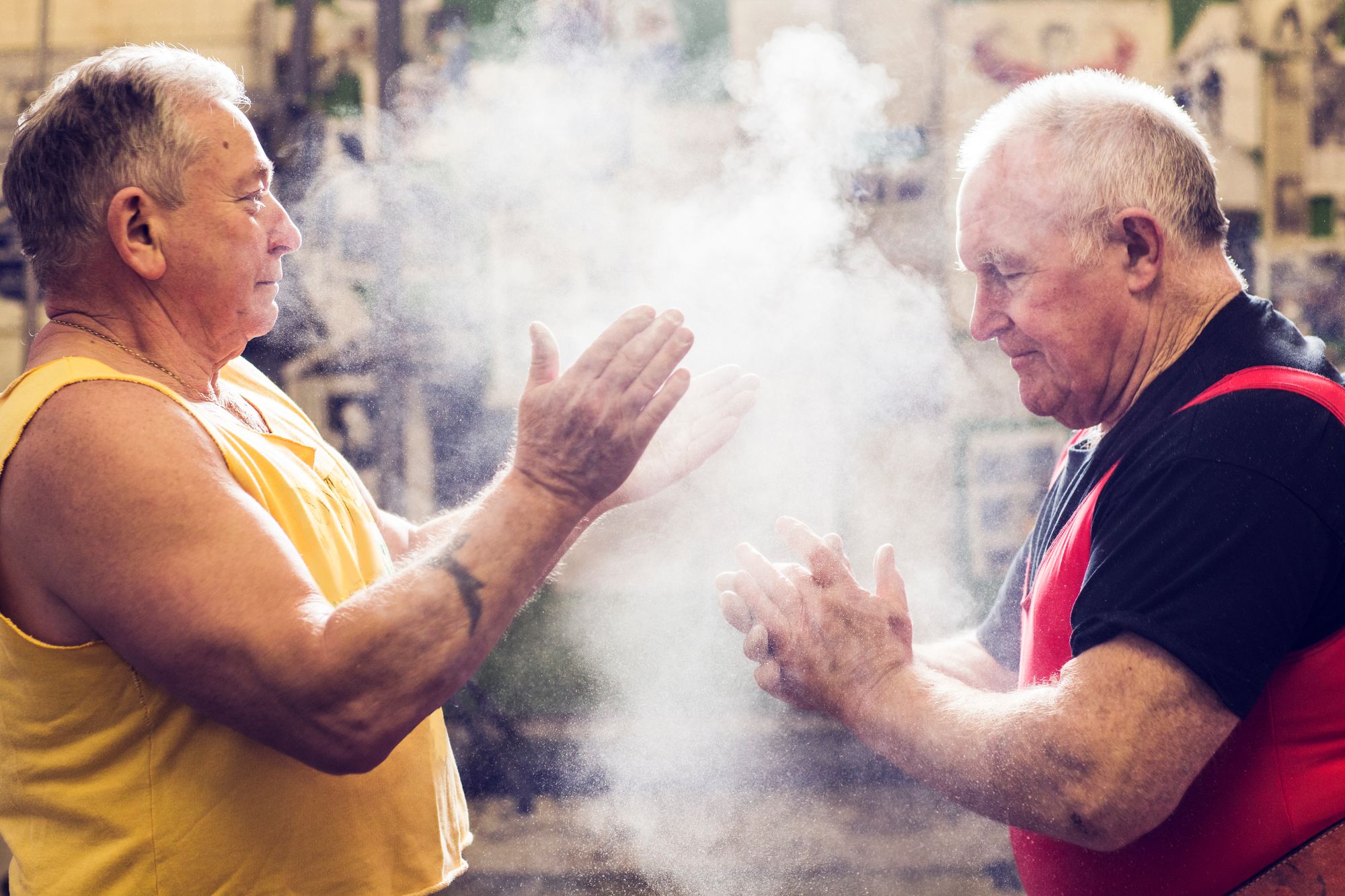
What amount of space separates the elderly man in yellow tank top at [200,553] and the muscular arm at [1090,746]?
759 millimetres

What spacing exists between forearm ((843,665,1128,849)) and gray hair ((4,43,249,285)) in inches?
62.3

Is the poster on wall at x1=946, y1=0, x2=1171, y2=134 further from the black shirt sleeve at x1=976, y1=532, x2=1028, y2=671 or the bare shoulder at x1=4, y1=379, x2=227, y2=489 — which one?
the bare shoulder at x1=4, y1=379, x2=227, y2=489

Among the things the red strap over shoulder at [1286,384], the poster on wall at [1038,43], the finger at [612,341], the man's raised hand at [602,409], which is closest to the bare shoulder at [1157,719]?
the red strap over shoulder at [1286,384]

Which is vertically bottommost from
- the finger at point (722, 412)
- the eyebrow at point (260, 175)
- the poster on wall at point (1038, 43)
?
the finger at point (722, 412)

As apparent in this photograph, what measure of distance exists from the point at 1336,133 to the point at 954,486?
10.0 ft

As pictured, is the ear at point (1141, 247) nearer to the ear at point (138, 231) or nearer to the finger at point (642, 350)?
the finger at point (642, 350)

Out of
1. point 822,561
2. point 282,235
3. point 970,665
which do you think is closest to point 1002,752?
point 822,561

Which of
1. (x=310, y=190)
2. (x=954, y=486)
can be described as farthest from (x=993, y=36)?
(x=310, y=190)

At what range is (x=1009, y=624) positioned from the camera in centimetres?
227

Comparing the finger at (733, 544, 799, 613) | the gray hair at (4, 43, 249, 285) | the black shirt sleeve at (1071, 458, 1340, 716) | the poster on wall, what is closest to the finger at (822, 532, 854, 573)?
the finger at (733, 544, 799, 613)

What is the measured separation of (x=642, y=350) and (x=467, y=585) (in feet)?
1.55

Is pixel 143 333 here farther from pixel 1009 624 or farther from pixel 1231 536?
pixel 1009 624

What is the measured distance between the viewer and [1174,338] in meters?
1.76

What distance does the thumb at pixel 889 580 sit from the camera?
1.92m
